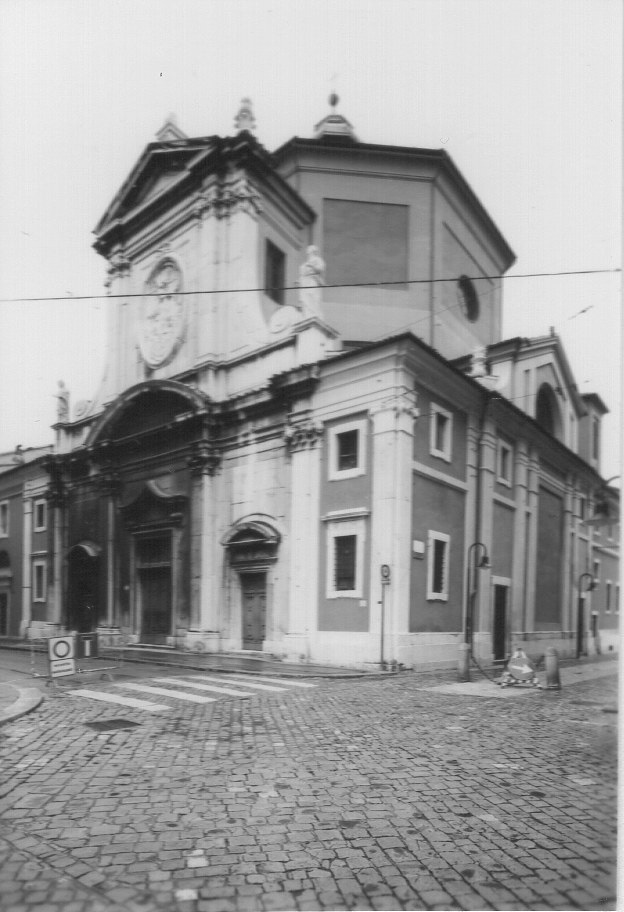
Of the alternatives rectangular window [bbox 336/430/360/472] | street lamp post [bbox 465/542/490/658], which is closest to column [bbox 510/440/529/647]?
street lamp post [bbox 465/542/490/658]

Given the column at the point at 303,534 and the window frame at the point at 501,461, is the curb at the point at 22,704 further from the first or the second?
the window frame at the point at 501,461

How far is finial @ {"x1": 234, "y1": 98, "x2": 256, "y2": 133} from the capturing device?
7.03 meters

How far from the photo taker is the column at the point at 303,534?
725 inches

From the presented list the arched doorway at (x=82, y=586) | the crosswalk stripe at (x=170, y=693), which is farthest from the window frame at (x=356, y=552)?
the arched doorway at (x=82, y=586)

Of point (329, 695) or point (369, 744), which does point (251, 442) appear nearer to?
point (329, 695)

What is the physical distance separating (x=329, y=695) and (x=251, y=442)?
34.1 ft

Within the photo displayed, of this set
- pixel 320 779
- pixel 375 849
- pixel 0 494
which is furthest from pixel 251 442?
pixel 375 849

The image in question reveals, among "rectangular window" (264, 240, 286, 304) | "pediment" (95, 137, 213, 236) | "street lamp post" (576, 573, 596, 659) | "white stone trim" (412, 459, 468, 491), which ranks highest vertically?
"pediment" (95, 137, 213, 236)

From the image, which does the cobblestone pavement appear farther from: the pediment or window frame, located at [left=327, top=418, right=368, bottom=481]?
the pediment

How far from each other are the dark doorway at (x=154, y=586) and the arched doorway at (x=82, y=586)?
2.24 m

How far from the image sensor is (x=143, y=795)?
5.67 metres

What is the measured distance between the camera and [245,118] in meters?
7.95

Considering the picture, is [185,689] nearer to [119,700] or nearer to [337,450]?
[119,700]

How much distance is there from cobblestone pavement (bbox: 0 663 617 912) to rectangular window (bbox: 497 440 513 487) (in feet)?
35.5
